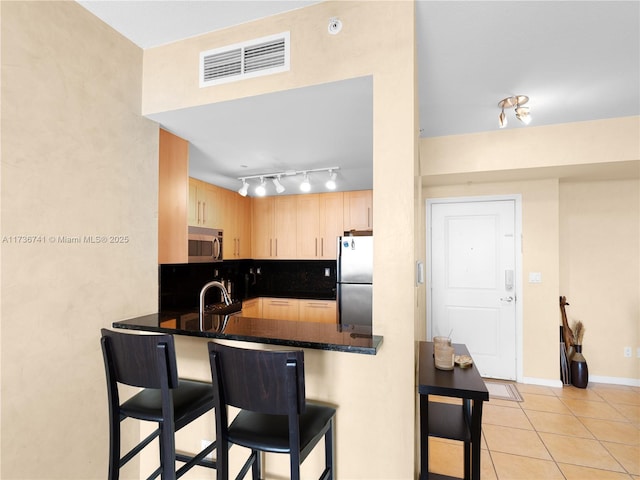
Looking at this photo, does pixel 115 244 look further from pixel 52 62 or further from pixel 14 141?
pixel 52 62

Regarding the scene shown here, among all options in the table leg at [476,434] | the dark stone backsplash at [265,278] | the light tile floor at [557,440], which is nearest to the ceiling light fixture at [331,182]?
the dark stone backsplash at [265,278]

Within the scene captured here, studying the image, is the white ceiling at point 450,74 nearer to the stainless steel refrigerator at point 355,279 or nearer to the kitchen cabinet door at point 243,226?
the stainless steel refrigerator at point 355,279

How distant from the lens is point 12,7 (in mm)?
1450

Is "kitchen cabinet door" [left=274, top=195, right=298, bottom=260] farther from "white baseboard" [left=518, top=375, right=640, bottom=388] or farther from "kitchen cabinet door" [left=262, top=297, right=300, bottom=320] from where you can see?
"white baseboard" [left=518, top=375, right=640, bottom=388]

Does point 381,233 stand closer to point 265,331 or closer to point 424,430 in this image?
point 265,331

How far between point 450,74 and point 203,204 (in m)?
2.86

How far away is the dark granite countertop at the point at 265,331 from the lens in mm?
1448

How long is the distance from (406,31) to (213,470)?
8.16 ft

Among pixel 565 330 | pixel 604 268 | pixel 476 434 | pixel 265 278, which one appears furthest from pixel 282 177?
pixel 604 268

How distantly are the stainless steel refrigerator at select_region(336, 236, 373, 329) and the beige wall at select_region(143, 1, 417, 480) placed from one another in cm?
217

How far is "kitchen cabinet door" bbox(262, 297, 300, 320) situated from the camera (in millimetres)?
4484

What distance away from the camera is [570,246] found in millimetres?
3795

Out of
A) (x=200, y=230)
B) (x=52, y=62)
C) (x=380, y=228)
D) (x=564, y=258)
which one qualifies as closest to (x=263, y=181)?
(x=200, y=230)

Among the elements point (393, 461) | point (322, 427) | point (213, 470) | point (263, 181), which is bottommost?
point (213, 470)
